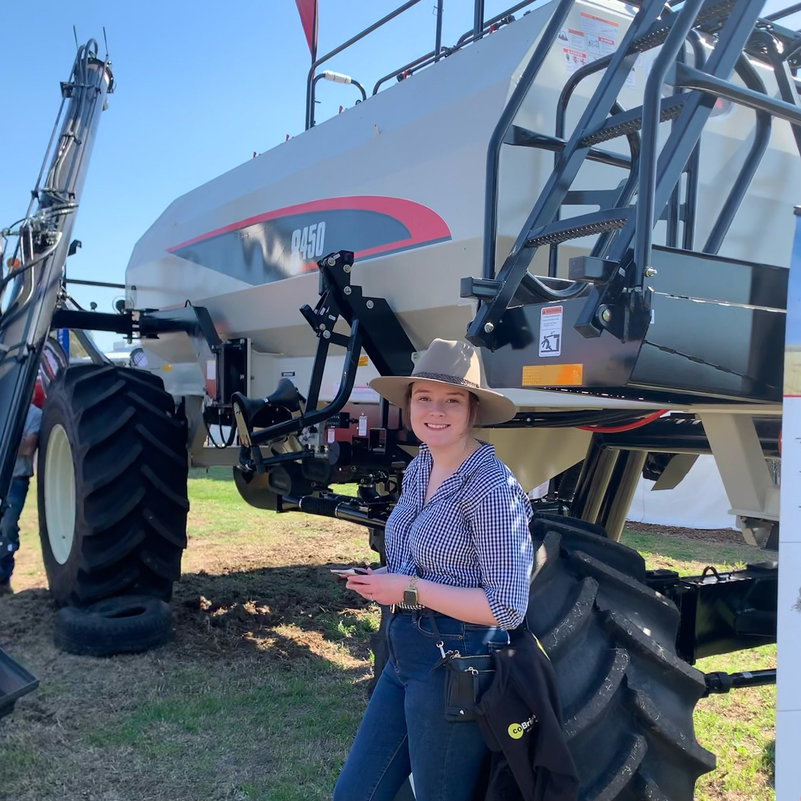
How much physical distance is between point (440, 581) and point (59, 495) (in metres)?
4.15

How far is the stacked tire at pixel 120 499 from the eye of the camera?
4.59 m

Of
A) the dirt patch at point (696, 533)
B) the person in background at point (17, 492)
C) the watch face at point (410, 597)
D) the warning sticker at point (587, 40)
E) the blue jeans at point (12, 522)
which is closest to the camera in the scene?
the watch face at point (410, 597)

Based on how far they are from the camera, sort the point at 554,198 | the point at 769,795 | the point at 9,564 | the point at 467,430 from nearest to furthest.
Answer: the point at 467,430, the point at 554,198, the point at 769,795, the point at 9,564

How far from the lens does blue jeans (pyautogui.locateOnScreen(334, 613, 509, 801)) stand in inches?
74.9

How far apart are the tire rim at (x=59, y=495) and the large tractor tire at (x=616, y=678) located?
12.8 ft

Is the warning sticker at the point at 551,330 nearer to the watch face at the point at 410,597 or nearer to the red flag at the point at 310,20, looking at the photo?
the watch face at the point at 410,597

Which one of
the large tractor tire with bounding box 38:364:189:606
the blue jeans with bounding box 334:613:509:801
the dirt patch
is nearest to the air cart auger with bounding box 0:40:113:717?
the large tractor tire with bounding box 38:364:189:606

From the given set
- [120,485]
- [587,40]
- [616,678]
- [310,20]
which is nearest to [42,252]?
[120,485]

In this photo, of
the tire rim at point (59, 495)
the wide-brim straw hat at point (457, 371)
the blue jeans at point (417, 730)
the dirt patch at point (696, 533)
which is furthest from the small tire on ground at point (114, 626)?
the dirt patch at point (696, 533)

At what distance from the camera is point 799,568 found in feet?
5.38

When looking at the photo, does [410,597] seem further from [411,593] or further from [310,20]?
[310,20]

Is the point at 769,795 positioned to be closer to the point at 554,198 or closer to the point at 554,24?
the point at 554,198

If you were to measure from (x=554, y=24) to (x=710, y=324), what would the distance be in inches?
46.8

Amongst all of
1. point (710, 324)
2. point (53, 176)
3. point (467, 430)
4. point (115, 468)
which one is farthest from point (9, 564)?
point (710, 324)
